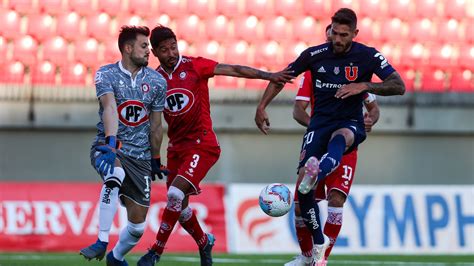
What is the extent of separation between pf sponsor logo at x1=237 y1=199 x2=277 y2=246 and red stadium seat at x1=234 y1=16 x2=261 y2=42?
3.31 metres

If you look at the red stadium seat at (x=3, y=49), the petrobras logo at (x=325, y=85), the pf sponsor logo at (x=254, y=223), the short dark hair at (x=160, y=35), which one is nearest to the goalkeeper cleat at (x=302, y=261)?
the petrobras logo at (x=325, y=85)

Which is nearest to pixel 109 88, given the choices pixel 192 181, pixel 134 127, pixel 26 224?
pixel 134 127

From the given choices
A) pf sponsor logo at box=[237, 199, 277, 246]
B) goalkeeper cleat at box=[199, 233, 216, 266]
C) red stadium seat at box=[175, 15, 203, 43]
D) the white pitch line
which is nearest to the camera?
goalkeeper cleat at box=[199, 233, 216, 266]

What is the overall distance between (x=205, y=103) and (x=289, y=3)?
685cm

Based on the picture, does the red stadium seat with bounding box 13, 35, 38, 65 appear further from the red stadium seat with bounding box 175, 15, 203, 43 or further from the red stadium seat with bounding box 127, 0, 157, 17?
the red stadium seat with bounding box 175, 15, 203, 43

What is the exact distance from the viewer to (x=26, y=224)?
44.7ft

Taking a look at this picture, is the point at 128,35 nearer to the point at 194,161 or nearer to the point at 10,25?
the point at 194,161

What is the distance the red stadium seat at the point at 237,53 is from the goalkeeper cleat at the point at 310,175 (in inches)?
295

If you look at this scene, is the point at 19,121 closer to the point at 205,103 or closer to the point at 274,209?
the point at 205,103

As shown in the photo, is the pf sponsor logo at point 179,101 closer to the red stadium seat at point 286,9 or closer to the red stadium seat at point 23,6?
the red stadium seat at point 286,9

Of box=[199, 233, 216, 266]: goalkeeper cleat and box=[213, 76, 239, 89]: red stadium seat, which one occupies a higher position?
box=[213, 76, 239, 89]: red stadium seat

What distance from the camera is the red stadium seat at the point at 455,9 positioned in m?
16.7

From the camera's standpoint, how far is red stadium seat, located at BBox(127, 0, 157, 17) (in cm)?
1644


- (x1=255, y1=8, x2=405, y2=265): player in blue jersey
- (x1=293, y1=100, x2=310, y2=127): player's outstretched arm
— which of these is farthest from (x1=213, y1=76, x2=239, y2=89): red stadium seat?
(x1=255, y1=8, x2=405, y2=265): player in blue jersey
